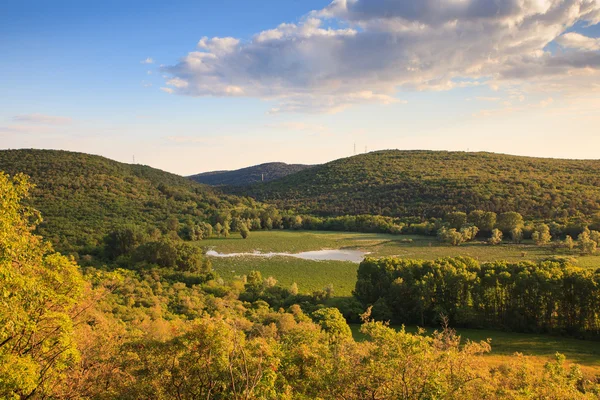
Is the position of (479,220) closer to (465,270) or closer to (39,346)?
(465,270)

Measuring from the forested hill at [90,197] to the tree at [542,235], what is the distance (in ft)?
→ 260

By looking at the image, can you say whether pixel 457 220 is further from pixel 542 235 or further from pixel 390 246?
pixel 390 246

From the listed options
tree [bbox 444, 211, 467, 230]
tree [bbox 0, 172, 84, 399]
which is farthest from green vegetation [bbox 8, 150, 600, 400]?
tree [bbox 444, 211, 467, 230]

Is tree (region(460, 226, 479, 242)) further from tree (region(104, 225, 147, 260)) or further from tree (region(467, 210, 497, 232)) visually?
tree (region(104, 225, 147, 260))

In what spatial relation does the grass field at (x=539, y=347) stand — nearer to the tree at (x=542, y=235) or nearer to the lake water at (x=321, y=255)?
the lake water at (x=321, y=255)

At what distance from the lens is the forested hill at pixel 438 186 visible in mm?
102375

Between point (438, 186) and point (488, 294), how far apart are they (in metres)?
92.0

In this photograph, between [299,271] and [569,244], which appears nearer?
[299,271]

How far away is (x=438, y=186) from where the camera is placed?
127 meters

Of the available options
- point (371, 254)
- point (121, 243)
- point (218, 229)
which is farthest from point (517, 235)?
point (121, 243)

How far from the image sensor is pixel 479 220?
91000 millimetres

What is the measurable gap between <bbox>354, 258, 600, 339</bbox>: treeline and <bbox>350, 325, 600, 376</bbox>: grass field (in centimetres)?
167

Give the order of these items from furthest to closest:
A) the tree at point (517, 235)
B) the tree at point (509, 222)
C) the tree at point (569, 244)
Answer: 1. the tree at point (509, 222)
2. the tree at point (517, 235)
3. the tree at point (569, 244)

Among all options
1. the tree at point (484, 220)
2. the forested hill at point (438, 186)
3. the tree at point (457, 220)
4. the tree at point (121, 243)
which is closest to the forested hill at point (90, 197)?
the tree at point (121, 243)
